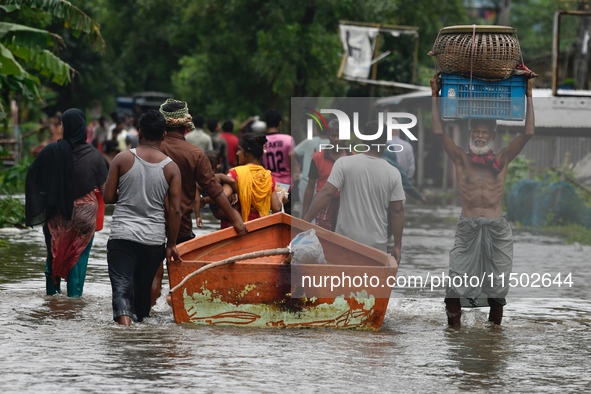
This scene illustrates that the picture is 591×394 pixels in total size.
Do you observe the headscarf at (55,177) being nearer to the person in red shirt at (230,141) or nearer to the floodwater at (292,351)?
the floodwater at (292,351)

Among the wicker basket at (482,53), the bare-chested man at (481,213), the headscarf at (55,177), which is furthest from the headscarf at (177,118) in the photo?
the wicker basket at (482,53)

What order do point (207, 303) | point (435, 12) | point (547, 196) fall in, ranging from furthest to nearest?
1. point (435, 12)
2. point (547, 196)
3. point (207, 303)

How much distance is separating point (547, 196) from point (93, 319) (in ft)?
42.7

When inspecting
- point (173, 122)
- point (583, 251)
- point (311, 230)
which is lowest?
point (583, 251)

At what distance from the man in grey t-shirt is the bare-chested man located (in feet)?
1.96

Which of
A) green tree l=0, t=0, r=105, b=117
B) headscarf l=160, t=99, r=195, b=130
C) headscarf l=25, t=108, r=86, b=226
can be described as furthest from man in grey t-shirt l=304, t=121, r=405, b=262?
green tree l=0, t=0, r=105, b=117

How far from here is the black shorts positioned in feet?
31.5

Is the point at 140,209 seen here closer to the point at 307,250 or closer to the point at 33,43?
the point at 307,250

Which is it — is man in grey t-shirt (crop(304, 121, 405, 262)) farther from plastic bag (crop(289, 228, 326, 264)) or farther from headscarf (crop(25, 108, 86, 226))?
headscarf (crop(25, 108, 86, 226))

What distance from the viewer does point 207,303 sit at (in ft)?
32.0

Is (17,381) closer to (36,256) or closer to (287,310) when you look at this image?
(287,310)

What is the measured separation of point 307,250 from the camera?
995 centimetres

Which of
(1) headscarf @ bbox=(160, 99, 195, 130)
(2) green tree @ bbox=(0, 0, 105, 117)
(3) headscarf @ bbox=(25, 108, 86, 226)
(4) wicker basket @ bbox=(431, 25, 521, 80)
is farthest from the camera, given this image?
(2) green tree @ bbox=(0, 0, 105, 117)

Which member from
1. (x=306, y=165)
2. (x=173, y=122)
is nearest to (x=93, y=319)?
(x=173, y=122)
